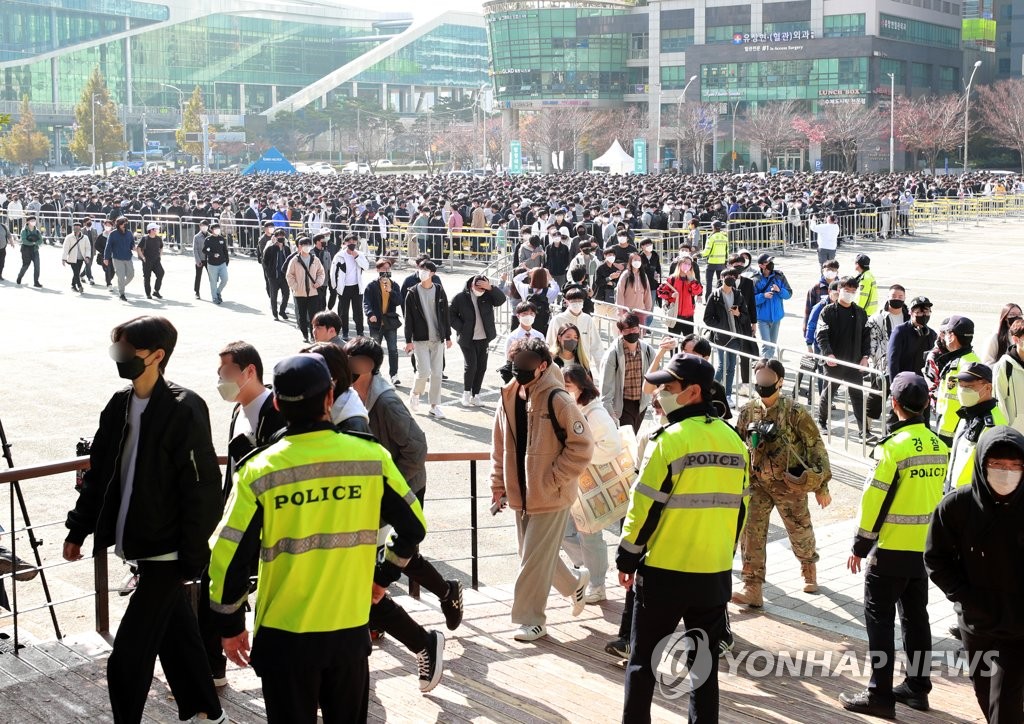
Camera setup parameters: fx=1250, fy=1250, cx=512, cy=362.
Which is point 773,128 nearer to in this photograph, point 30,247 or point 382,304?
point 30,247

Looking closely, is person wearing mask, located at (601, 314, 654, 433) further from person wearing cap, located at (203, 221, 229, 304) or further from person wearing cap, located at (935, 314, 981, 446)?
person wearing cap, located at (203, 221, 229, 304)

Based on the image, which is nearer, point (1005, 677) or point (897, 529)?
point (1005, 677)

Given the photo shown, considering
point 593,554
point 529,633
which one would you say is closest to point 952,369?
point 593,554

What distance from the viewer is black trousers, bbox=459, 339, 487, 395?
14344mm

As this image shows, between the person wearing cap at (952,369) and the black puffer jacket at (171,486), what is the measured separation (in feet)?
17.2

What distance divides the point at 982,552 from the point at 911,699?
1.48 meters

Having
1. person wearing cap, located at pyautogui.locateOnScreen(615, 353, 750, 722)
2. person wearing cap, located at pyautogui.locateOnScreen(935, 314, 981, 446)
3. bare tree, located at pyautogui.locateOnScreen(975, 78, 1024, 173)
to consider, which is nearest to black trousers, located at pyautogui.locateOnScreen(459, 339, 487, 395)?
person wearing cap, located at pyautogui.locateOnScreen(935, 314, 981, 446)

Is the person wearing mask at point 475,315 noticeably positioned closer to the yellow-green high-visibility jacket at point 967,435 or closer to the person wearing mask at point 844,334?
the person wearing mask at point 844,334

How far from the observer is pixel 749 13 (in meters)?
105

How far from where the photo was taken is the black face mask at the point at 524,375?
6.03m

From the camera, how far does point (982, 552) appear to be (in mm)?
4422

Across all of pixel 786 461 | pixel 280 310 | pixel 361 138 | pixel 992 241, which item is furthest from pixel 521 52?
pixel 786 461

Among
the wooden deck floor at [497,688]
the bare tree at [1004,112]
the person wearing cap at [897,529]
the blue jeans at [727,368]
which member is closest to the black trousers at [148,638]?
the wooden deck floor at [497,688]

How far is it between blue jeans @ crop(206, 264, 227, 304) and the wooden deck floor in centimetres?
1784
